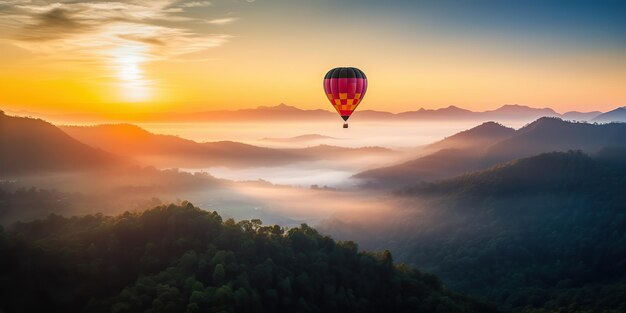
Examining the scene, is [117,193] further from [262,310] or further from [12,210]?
[262,310]

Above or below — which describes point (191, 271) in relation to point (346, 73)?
below

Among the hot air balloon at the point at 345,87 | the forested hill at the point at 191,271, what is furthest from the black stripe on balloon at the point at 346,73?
the forested hill at the point at 191,271

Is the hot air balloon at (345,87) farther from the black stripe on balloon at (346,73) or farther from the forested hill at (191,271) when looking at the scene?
the forested hill at (191,271)

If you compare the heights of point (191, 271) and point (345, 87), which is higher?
point (345, 87)

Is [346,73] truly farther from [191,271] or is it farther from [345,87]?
[191,271]

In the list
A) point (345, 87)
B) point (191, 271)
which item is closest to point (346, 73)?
point (345, 87)

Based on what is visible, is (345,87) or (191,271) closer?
(191,271)

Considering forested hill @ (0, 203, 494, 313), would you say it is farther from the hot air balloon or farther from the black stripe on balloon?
the black stripe on balloon
